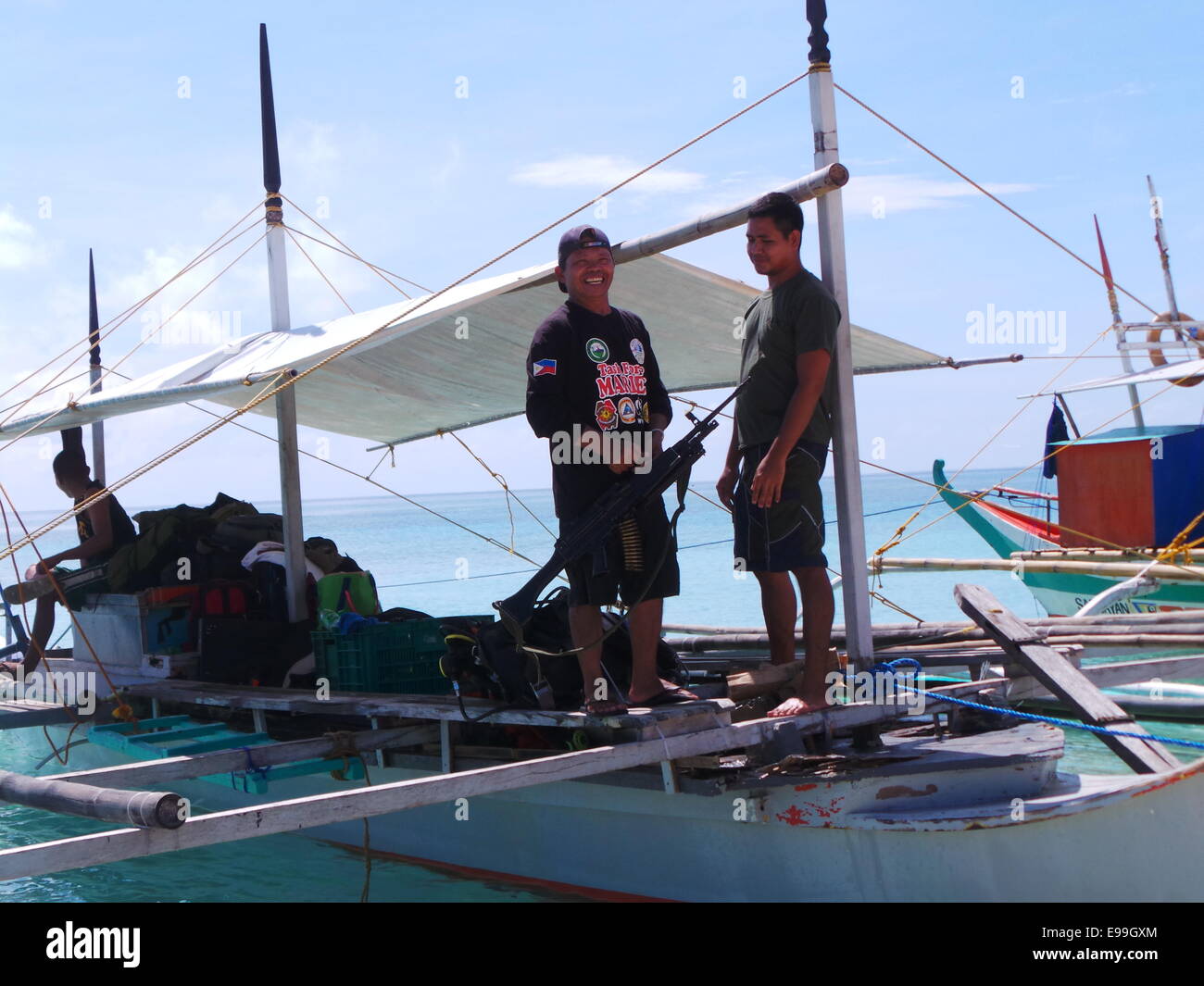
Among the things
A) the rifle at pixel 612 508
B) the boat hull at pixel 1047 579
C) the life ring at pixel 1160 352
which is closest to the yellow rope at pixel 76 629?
the rifle at pixel 612 508

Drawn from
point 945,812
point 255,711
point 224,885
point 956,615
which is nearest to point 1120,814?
point 945,812

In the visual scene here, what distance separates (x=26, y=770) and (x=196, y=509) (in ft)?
13.6

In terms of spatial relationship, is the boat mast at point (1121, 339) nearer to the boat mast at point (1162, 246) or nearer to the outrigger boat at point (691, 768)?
the boat mast at point (1162, 246)

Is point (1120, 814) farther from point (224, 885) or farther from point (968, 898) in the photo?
point (224, 885)

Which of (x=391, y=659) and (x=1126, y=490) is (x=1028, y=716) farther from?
(x=1126, y=490)

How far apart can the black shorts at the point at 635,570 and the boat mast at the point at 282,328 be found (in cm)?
297

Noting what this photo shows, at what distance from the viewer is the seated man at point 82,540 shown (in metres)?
7.30

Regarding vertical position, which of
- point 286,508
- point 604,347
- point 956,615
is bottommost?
point 956,615

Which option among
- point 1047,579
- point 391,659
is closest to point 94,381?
point 391,659

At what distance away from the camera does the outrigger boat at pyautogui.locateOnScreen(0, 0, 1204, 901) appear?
3.99 m

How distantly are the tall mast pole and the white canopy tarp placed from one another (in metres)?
1.17

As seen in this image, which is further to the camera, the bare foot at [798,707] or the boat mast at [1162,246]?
the boat mast at [1162,246]

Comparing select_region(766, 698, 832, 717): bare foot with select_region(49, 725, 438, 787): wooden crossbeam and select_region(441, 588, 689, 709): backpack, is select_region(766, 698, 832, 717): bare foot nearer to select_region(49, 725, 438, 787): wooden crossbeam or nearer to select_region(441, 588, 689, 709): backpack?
select_region(441, 588, 689, 709): backpack
